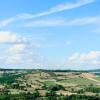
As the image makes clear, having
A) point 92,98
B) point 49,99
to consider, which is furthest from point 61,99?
point 92,98

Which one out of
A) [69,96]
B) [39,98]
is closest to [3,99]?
[39,98]

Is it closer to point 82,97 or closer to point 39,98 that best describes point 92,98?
point 82,97

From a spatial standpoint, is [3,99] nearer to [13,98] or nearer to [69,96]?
[13,98]

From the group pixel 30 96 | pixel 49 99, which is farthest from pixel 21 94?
pixel 49 99

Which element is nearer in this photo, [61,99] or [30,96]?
[61,99]

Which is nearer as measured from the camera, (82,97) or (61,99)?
(61,99)

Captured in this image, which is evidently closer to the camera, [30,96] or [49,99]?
[49,99]

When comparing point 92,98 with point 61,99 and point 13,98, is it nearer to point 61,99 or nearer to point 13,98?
point 61,99
